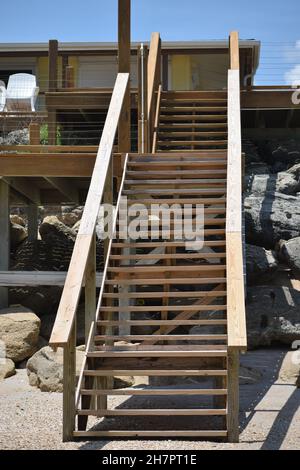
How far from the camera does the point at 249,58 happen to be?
1822 cm

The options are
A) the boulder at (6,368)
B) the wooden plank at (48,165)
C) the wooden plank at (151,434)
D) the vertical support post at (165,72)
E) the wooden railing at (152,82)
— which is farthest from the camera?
the vertical support post at (165,72)

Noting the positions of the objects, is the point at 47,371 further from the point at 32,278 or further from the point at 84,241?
the point at 32,278

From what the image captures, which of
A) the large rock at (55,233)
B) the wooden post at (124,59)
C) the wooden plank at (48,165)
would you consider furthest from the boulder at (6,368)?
the large rock at (55,233)

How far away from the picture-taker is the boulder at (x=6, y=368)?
32.1 feet

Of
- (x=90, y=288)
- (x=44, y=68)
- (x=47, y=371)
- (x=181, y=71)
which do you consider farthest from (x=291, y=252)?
(x=44, y=68)

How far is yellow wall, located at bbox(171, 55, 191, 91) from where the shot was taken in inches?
790

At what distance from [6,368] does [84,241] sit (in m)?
3.89

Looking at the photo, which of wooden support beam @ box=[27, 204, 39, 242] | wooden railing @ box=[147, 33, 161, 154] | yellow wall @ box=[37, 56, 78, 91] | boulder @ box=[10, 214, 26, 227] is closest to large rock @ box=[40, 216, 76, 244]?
wooden support beam @ box=[27, 204, 39, 242]

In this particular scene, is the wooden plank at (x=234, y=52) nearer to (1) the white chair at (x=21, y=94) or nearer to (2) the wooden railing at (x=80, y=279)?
(2) the wooden railing at (x=80, y=279)

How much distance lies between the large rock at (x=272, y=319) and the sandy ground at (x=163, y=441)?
1.24m

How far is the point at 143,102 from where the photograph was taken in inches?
422

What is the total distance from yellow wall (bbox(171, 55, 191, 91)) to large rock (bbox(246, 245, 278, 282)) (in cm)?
848
